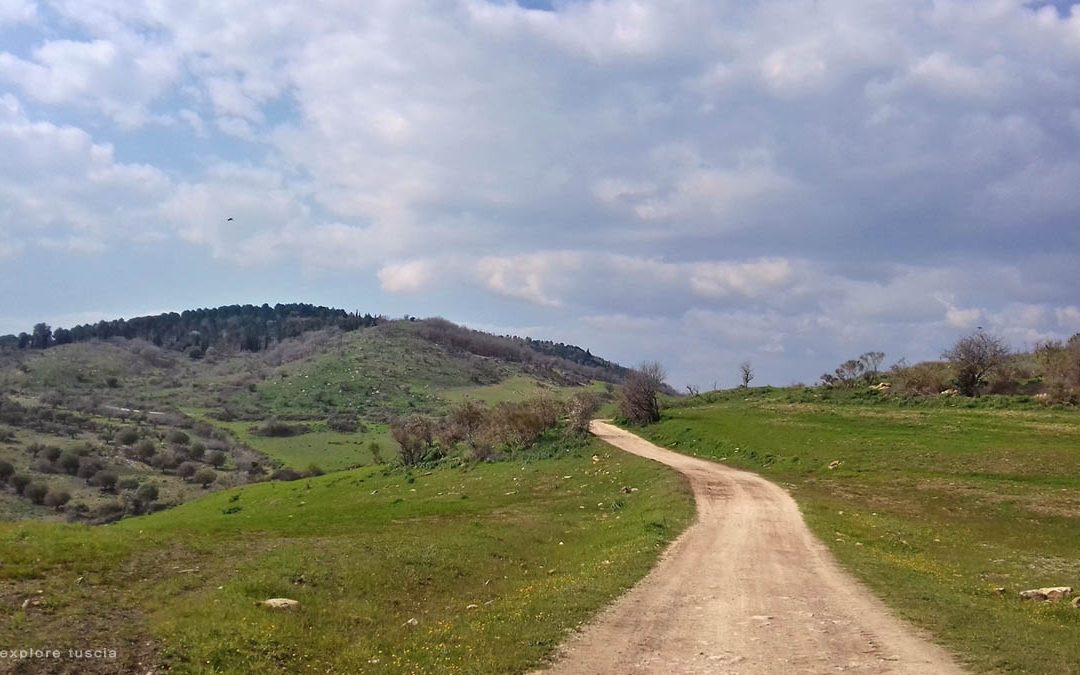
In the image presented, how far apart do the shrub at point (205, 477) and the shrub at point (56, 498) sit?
734 inches

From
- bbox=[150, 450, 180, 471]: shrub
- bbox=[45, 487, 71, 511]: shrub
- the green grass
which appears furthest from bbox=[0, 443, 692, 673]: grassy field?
bbox=[150, 450, 180, 471]: shrub

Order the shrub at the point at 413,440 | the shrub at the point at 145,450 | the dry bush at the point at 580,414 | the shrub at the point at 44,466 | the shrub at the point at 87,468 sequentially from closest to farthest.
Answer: the dry bush at the point at 580,414, the shrub at the point at 413,440, the shrub at the point at 44,466, the shrub at the point at 87,468, the shrub at the point at 145,450

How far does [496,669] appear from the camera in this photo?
1057cm

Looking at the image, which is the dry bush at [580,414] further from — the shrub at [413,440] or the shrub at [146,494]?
the shrub at [146,494]

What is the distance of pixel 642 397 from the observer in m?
70.3

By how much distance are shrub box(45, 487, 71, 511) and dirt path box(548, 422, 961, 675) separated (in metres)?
72.0

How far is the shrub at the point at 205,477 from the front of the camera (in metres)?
94.1

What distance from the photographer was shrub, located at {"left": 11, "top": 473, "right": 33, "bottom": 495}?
76.7 metres

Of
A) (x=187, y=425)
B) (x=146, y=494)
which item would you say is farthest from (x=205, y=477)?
(x=187, y=425)

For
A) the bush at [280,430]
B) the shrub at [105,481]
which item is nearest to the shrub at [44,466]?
the shrub at [105,481]

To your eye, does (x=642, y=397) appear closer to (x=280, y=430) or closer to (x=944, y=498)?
(x=944, y=498)

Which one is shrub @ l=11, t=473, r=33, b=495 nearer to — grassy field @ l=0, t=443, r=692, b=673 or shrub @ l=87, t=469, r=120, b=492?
shrub @ l=87, t=469, r=120, b=492

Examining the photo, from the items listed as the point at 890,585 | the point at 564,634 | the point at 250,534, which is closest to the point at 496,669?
the point at 564,634

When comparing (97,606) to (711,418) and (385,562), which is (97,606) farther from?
(711,418)
